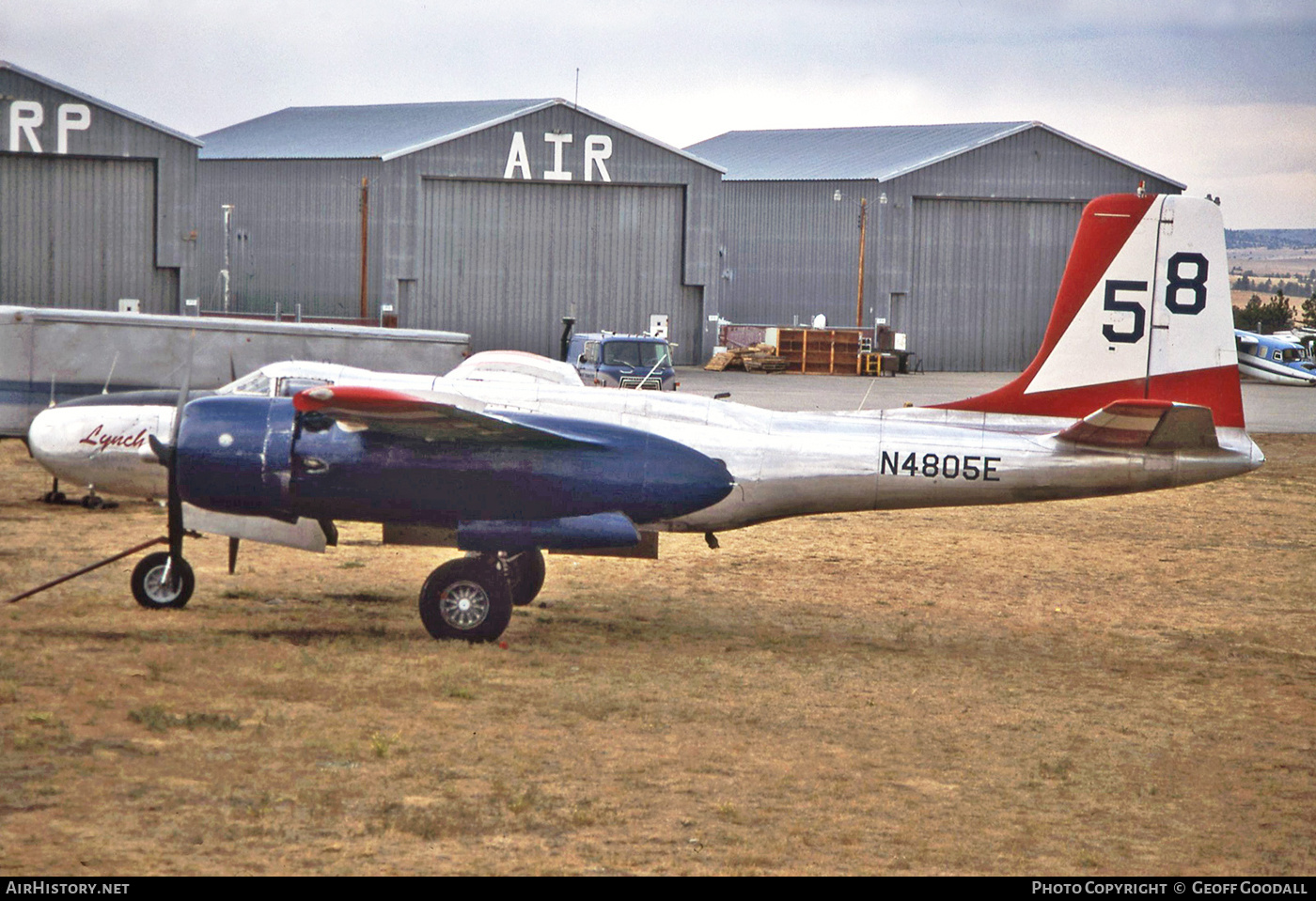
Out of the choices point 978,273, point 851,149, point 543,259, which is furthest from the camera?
point 851,149

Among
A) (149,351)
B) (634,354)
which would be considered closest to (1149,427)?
(149,351)

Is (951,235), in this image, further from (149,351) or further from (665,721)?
(665,721)

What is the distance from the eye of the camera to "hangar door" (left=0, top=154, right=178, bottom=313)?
136ft

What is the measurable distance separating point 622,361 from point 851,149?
117 feet

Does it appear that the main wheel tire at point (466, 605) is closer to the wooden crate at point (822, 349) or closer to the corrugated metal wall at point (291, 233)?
the corrugated metal wall at point (291, 233)

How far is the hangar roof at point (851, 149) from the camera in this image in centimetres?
5872

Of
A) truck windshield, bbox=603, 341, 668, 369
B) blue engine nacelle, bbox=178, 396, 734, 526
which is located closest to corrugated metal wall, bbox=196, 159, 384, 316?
truck windshield, bbox=603, 341, 668, 369

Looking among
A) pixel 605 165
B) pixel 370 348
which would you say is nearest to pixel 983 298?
pixel 605 165

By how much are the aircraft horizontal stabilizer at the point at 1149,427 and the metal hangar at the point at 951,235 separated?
43.8m

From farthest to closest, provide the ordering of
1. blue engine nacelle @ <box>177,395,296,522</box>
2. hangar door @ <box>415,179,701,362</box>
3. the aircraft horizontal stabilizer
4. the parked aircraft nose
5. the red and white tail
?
hangar door @ <box>415,179,701,362</box> → the red and white tail → the parked aircraft nose → the aircraft horizontal stabilizer → blue engine nacelle @ <box>177,395,296,522</box>

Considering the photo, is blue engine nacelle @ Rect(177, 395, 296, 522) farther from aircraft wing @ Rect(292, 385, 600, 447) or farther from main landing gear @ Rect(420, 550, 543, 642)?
main landing gear @ Rect(420, 550, 543, 642)

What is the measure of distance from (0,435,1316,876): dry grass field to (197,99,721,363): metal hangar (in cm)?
3284

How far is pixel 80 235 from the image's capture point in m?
41.9

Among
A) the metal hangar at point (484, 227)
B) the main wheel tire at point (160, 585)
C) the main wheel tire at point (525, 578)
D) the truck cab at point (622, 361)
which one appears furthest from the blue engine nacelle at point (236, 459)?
the metal hangar at point (484, 227)
